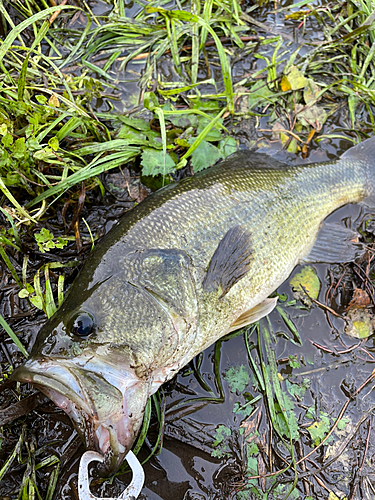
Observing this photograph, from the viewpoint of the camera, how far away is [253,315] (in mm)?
2768

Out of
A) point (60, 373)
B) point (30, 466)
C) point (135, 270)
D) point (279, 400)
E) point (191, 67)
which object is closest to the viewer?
point (60, 373)

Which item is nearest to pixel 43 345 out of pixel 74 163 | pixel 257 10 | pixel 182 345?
pixel 182 345

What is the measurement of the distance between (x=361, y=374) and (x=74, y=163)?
309cm

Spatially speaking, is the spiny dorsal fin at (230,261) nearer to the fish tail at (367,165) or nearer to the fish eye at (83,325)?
the fish eye at (83,325)

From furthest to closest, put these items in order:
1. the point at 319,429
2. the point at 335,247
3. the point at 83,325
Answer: the point at 335,247
the point at 319,429
the point at 83,325

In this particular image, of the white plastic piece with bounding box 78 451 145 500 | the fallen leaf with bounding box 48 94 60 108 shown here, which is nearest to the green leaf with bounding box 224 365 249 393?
the white plastic piece with bounding box 78 451 145 500

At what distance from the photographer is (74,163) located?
3.02 meters

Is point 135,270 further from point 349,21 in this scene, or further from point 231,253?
point 349,21

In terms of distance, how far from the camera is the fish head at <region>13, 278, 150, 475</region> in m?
1.90

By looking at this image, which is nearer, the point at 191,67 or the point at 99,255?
the point at 99,255

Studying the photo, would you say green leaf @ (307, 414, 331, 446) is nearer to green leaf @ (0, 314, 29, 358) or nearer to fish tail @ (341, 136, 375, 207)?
fish tail @ (341, 136, 375, 207)

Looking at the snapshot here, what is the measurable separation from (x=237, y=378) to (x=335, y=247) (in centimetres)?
151

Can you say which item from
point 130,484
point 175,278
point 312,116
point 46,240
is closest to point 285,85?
point 312,116

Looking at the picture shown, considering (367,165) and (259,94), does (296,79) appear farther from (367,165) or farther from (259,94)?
(367,165)
